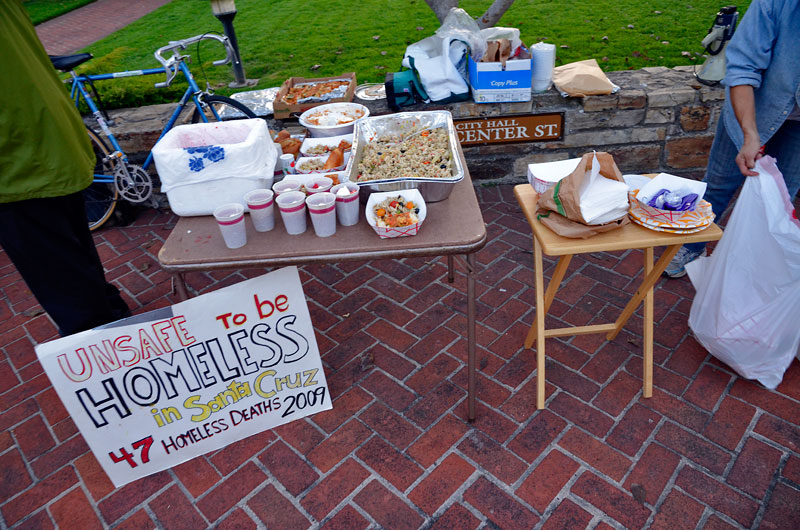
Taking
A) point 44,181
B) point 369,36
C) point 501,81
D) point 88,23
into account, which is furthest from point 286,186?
point 88,23

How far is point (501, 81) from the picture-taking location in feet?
13.7

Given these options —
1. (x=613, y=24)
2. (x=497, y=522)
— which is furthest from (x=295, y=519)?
(x=613, y=24)

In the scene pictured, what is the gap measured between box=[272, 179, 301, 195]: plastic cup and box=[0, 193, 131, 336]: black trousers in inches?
50.6

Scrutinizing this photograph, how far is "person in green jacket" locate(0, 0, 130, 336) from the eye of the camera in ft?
8.09

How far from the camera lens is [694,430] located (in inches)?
101

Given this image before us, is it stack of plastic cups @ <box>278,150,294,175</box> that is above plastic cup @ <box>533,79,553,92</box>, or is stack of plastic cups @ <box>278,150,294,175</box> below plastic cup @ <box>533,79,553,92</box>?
above

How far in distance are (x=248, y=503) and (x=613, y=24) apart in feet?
23.2

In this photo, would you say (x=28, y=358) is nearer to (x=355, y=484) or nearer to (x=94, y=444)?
(x=94, y=444)

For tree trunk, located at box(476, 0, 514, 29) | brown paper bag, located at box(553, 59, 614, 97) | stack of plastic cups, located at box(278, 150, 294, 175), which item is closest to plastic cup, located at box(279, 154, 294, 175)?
stack of plastic cups, located at box(278, 150, 294, 175)

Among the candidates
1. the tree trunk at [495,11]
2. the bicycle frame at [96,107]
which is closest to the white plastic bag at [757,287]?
the tree trunk at [495,11]

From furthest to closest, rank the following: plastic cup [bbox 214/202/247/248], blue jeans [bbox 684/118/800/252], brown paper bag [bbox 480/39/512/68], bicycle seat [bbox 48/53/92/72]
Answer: brown paper bag [bbox 480/39/512/68] < bicycle seat [bbox 48/53/92/72] < blue jeans [bbox 684/118/800/252] < plastic cup [bbox 214/202/247/248]

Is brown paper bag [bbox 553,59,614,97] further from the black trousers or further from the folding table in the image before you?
the black trousers

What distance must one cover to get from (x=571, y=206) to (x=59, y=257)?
105 inches

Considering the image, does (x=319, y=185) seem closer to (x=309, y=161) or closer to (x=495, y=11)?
(x=309, y=161)
